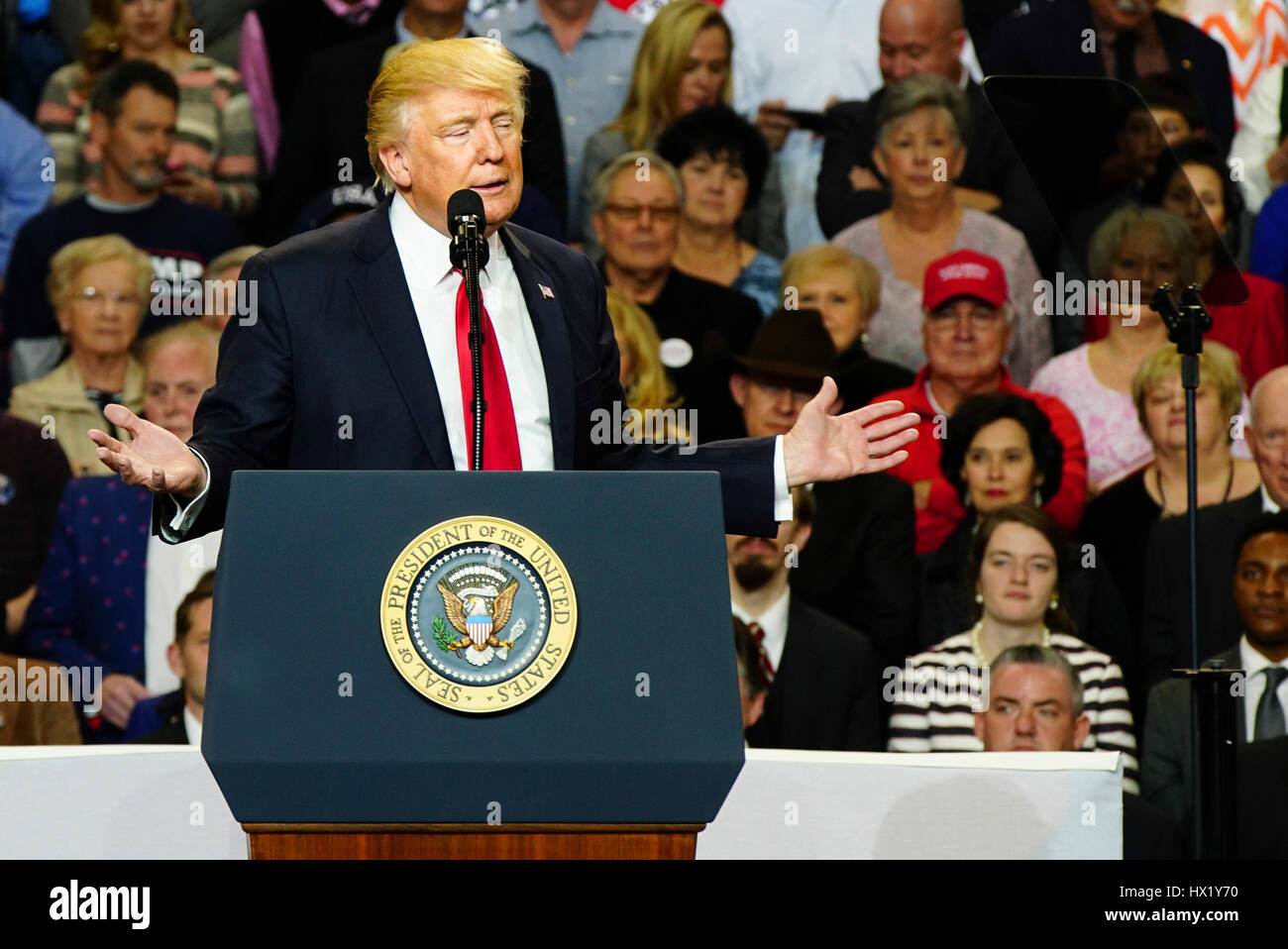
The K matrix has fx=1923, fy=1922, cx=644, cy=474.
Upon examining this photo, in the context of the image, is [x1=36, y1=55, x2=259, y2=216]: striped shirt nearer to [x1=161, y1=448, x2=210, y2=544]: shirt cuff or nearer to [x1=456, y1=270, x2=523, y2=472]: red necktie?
[x1=456, y1=270, x2=523, y2=472]: red necktie

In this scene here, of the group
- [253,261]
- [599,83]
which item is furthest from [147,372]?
[253,261]

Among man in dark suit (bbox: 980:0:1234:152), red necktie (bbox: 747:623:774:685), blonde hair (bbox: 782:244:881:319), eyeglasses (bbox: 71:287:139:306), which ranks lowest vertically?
red necktie (bbox: 747:623:774:685)

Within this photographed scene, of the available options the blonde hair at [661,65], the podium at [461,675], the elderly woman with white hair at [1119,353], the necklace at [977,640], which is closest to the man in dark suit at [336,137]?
the blonde hair at [661,65]

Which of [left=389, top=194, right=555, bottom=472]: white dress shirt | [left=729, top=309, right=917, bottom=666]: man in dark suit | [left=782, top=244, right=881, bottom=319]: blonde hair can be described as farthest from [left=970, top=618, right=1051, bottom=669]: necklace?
[left=389, top=194, right=555, bottom=472]: white dress shirt

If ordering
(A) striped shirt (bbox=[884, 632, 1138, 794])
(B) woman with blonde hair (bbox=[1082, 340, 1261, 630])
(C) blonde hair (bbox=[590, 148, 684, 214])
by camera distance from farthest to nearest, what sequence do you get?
(C) blonde hair (bbox=[590, 148, 684, 214]) → (B) woman with blonde hair (bbox=[1082, 340, 1261, 630]) → (A) striped shirt (bbox=[884, 632, 1138, 794])

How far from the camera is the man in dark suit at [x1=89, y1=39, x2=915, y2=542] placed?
7.70ft

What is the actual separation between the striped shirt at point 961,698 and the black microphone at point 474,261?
7.75 feet

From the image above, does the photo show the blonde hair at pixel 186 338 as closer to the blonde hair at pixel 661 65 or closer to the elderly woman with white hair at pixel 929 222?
the blonde hair at pixel 661 65

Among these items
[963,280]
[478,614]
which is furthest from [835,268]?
[478,614]

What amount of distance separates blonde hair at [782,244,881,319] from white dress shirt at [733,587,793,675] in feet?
3.14

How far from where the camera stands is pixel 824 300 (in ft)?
16.5

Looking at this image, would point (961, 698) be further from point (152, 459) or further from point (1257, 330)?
point (152, 459)

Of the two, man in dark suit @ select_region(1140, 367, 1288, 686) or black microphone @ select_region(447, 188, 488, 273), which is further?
man in dark suit @ select_region(1140, 367, 1288, 686)

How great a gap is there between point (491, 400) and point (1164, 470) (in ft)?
9.37
